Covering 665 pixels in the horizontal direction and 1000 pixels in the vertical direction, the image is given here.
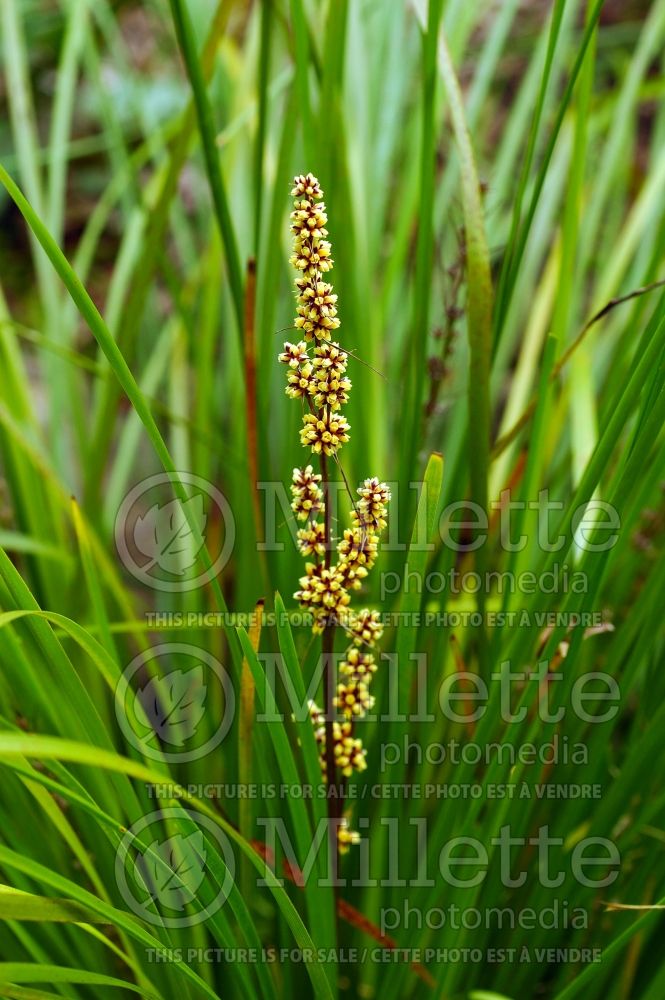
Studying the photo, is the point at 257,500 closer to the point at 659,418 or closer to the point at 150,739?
the point at 150,739

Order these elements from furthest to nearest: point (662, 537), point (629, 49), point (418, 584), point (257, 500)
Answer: point (629, 49) < point (662, 537) < point (257, 500) < point (418, 584)

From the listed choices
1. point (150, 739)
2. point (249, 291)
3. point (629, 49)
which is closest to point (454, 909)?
point (150, 739)

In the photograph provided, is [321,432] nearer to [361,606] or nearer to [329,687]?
[329,687]

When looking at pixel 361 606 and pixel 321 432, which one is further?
pixel 361 606

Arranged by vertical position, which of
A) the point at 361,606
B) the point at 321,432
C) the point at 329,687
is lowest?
the point at 361,606

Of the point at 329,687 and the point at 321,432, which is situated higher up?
the point at 321,432

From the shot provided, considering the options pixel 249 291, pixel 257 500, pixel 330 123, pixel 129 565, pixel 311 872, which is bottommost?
pixel 129 565

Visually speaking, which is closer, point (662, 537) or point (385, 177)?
point (662, 537)

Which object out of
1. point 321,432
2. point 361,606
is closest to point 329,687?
point 321,432
